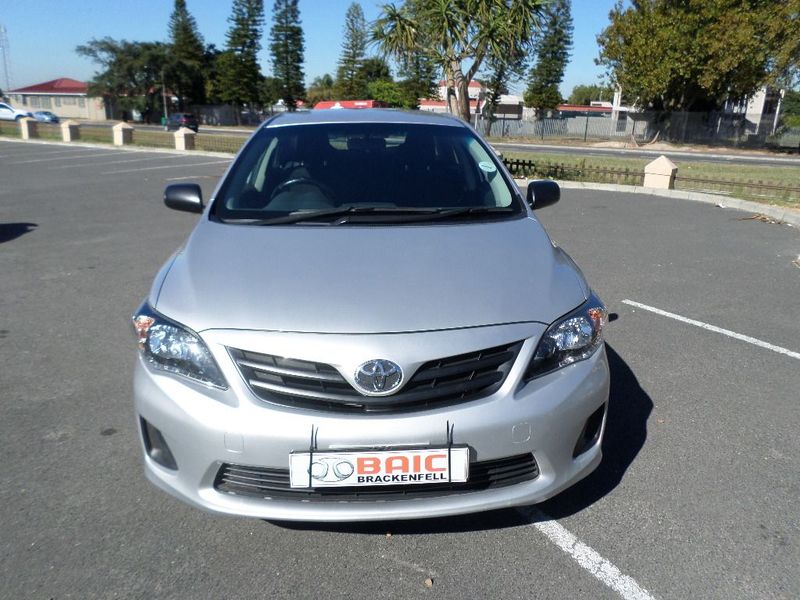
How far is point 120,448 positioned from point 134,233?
6346 mm

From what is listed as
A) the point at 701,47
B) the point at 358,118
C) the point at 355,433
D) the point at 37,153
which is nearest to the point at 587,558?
the point at 355,433

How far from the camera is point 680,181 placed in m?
14.3

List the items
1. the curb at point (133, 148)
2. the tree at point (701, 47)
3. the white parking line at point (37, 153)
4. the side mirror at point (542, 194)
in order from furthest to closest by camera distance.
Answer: the tree at point (701, 47), the curb at point (133, 148), the white parking line at point (37, 153), the side mirror at point (542, 194)

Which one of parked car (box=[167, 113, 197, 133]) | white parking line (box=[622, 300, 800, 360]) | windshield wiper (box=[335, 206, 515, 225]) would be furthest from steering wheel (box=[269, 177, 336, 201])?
parked car (box=[167, 113, 197, 133])

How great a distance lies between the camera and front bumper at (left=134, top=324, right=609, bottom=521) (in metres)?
2.13

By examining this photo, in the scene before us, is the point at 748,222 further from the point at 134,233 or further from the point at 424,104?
the point at 424,104

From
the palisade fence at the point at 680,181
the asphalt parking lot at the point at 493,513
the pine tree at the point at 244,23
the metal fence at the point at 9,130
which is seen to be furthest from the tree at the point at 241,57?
the asphalt parking lot at the point at 493,513

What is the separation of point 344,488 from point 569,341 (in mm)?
1014

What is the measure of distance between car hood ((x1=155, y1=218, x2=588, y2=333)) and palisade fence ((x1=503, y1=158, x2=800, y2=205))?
11.0m

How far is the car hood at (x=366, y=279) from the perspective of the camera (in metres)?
2.27

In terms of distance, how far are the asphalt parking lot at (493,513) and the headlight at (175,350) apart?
75cm

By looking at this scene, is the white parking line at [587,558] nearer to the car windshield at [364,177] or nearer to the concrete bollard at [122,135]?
the car windshield at [364,177]

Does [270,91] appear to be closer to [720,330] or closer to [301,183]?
[720,330]

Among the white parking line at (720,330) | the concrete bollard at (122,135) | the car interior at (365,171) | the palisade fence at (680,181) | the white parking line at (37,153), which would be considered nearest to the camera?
the car interior at (365,171)
